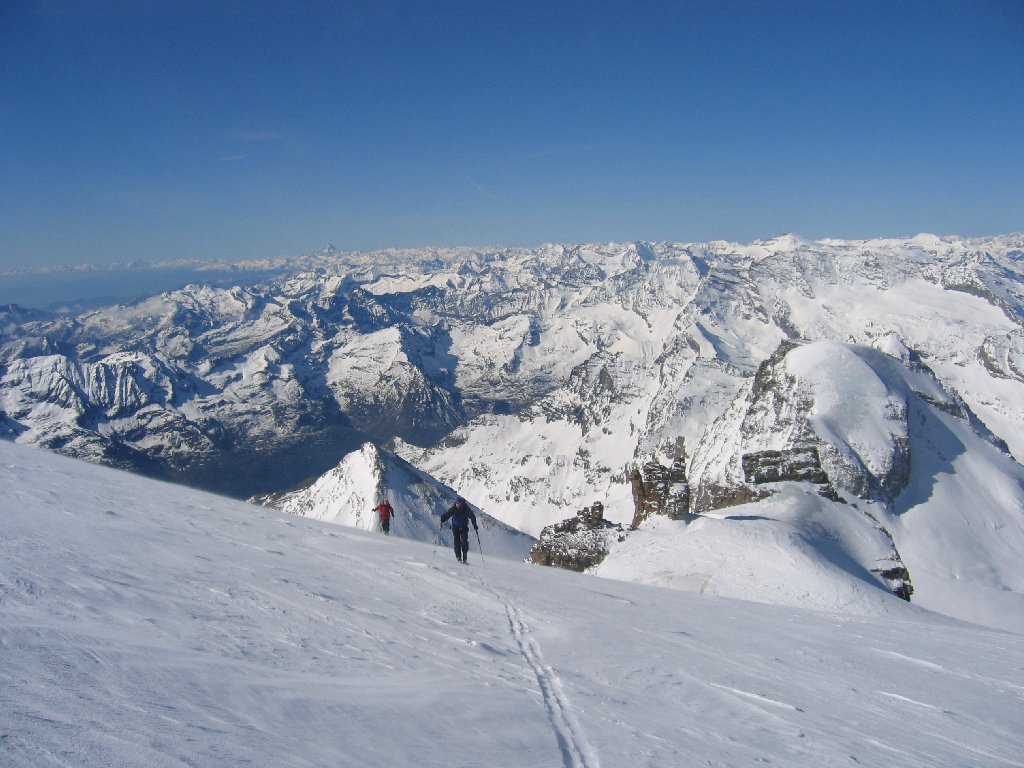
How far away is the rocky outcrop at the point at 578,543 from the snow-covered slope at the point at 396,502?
43.4m

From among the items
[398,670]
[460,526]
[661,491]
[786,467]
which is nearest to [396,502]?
[786,467]

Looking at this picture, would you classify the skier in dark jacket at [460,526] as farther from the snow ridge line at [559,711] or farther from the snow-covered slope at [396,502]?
the snow-covered slope at [396,502]

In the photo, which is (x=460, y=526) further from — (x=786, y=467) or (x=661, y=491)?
(x=786, y=467)

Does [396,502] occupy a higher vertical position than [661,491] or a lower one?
lower

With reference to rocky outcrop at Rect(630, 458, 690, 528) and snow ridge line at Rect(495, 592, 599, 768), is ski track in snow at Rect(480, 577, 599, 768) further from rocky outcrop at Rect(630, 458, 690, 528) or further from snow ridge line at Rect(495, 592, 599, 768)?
rocky outcrop at Rect(630, 458, 690, 528)

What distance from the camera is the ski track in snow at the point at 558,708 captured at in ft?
18.9

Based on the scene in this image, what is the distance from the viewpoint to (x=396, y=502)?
92.6m

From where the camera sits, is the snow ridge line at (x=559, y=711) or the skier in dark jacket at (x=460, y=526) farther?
the skier in dark jacket at (x=460, y=526)

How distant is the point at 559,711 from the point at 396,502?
8914cm

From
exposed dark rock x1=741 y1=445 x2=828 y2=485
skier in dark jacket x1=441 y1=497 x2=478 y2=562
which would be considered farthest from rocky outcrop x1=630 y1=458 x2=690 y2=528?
skier in dark jacket x1=441 y1=497 x2=478 y2=562

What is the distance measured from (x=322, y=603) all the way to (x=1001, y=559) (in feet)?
260

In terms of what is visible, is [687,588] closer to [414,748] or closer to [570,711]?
[570,711]

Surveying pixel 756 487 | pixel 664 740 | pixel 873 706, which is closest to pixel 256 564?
pixel 664 740

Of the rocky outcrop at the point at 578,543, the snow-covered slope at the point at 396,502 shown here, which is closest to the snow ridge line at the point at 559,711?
the rocky outcrop at the point at 578,543
